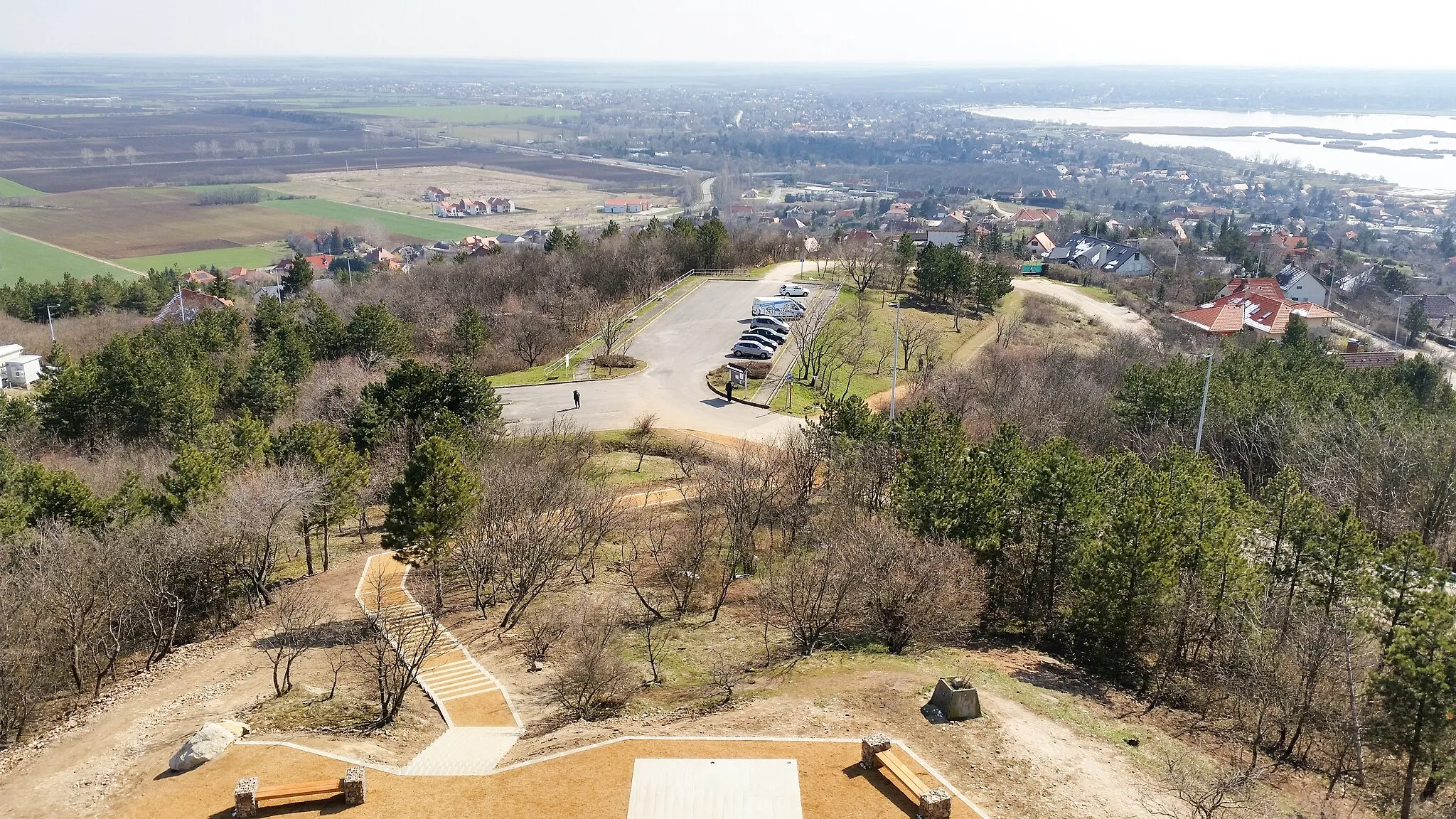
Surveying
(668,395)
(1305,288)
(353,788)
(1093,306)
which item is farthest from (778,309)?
(1305,288)

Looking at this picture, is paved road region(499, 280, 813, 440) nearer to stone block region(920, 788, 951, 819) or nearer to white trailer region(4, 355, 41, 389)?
stone block region(920, 788, 951, 819)

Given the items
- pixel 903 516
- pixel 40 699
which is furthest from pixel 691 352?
pixel 40 699

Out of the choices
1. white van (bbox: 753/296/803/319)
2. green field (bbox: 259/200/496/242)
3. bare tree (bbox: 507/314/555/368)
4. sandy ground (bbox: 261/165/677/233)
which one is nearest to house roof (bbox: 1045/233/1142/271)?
white van (bbox: 753/296/803/319)

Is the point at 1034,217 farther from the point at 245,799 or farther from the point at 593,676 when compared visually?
the point at 245,799

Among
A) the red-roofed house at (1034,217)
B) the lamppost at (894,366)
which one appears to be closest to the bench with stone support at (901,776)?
the lamppost at (894,366)

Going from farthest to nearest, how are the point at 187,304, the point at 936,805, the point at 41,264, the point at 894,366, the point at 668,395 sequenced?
the point at 41,264
the point at 187,304
the point at 668,395
the point at 894,366
the point at 936,805
